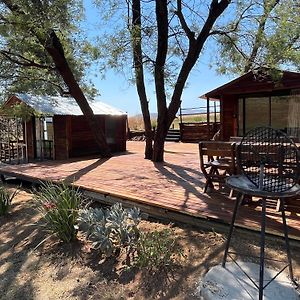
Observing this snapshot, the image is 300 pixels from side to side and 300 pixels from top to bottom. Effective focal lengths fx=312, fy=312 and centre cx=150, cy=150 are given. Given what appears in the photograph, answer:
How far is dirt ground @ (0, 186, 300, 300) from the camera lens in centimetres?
286

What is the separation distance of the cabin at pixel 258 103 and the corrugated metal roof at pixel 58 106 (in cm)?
374

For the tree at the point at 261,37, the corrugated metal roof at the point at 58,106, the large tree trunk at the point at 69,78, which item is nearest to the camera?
the tree at the point at 261,37

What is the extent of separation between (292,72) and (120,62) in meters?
5.02

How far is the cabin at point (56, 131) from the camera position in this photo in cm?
985

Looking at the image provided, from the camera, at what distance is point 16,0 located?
5922 millimetres

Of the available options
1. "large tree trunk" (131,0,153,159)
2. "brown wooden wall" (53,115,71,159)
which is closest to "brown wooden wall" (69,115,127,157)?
"brown wooden wall" (53,115,71,159)

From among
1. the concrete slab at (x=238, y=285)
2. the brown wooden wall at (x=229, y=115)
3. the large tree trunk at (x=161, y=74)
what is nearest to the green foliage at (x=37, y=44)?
the large tree trunk at (x=161, y=74)

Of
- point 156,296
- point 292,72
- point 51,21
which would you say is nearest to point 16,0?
point 51,21

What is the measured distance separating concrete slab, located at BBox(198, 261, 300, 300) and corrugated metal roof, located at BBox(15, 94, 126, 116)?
7748 mm

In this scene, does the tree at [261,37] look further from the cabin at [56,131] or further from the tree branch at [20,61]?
the tree branch at [20,61]

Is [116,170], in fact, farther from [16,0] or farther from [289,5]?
[289,5]

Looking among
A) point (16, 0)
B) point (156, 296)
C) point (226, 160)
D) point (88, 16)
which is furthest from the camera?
point (88, 16)

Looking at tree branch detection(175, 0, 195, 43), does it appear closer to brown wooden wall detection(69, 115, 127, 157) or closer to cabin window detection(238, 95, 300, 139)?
cabin window detection(238, 95, 300, 139)

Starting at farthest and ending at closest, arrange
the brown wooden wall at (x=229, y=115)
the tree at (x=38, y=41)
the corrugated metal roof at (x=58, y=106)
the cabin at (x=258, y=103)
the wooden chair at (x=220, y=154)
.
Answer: the brown wooden wall at (x=229, y=115) < the cabin at (x=258, y=103) < the corrugated metal roof at (x=58, y=106) < the tree at (x=38, y=41) < the wooden chair at (x=220, y=154)
